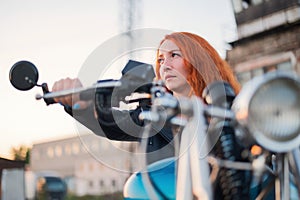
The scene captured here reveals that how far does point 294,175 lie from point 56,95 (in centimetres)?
53

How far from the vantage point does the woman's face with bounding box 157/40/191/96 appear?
1.17 metres

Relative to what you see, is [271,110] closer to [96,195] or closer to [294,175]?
[294,175]

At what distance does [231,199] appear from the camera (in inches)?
38.6

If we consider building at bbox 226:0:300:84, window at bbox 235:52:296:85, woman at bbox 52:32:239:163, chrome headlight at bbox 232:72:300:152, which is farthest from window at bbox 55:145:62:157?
building at bbox 226:0:300:84

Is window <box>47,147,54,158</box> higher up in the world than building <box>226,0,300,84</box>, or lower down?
lower down

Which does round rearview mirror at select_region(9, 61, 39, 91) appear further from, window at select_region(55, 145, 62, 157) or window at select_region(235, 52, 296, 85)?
window at select_region(55, 145, 62, 157)

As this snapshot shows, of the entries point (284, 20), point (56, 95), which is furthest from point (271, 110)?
point (284, 20)

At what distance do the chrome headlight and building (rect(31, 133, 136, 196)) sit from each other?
0.94 ft

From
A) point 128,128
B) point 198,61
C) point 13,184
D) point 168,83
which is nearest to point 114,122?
point 128,128

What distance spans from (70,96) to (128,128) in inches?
5.9

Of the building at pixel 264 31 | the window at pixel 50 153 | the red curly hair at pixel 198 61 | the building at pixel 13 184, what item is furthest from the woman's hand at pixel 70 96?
the building at pixel 264 31

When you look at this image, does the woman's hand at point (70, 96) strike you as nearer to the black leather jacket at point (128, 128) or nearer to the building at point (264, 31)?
the black leather jacket at point (128, 128)

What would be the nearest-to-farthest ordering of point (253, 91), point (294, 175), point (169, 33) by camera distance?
point (253, 91) < point (294, 175) < point (169, 33)

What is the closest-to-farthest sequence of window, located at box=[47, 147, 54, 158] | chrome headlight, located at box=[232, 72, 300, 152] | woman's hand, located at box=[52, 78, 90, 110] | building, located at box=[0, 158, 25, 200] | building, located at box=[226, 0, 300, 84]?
chrome headlight, located at box=[232, 72, 300, 152]
woman's hand, located at box=[52, 78, 90, 110]
building, located at box=[0, 158, 25, 200]
window, located at box=[47, 147, 54, 158]
building, located at box=[226, 0, 300, 84]
